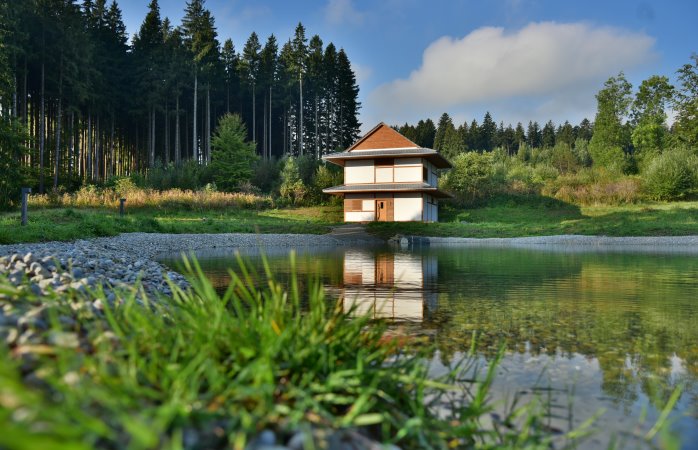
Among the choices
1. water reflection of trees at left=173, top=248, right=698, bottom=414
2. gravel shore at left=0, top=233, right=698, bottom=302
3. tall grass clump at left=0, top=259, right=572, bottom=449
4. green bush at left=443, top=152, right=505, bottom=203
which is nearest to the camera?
tall grass clump at left=0, top=259, right=572, bottom=449

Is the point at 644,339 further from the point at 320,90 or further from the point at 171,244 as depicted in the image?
the point at 320,90

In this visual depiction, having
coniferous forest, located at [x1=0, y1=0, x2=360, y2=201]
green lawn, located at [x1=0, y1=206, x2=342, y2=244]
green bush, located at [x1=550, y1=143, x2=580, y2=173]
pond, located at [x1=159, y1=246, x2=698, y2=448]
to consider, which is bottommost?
pond, located at [x1=159, y1=246, x2=698, y2=448]

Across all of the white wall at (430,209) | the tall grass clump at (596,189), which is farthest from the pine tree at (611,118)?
the white wall at (430,209)

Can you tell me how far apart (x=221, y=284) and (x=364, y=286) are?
2.62m

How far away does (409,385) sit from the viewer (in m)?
2.52

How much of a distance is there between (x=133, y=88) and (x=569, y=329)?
4989 cm

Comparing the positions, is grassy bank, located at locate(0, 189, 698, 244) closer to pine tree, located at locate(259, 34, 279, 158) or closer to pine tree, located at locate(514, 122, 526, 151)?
pine tree, located at locate(259, 34, 279, 158)

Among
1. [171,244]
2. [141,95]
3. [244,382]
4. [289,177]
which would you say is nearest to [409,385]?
[244,382]

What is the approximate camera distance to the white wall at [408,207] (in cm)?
3111

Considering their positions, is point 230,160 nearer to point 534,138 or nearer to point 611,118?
point 611,118

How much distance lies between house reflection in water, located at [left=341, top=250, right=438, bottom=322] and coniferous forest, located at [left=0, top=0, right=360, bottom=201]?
19720mm

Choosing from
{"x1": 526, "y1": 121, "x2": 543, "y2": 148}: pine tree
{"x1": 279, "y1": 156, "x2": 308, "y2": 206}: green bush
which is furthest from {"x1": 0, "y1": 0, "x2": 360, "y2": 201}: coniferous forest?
{"x1": 526, "y1": 121, "x2": 543, "y2": 148}: pine tree

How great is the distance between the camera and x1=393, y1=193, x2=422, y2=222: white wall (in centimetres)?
3111

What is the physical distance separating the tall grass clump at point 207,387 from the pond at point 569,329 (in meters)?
0.54
